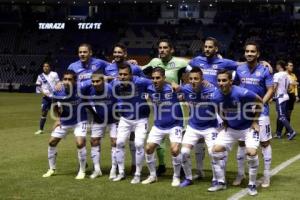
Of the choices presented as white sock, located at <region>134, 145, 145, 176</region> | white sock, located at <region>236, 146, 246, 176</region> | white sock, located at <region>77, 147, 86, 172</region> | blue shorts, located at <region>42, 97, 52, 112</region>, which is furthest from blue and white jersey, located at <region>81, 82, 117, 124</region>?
blue shorts, located at <region>42, 97, 52, 112</region>

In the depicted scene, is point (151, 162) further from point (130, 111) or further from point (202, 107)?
point (202, 107)

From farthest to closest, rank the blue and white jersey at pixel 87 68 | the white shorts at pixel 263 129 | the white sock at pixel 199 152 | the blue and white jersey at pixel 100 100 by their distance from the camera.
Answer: the blue and white jersey at pixel 87 68, the blue and white jersey at pixel 100 100, the white sock at pixel 199 152, the white shorts at pixel 263 129

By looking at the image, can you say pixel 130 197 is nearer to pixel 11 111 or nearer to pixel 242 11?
pixel 11 111

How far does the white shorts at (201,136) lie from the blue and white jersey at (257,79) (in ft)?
3.15

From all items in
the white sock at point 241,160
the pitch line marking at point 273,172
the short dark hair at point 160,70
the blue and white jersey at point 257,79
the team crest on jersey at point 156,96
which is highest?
the short dark hair at point 160,70

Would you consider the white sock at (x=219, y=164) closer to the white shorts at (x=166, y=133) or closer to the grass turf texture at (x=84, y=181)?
the grass turf texture at (x=84, y=181)

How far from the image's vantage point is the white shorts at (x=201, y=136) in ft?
35.1

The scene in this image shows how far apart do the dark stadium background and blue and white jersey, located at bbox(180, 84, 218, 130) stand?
132 feet

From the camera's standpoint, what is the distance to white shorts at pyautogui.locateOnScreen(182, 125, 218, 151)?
35.1ft

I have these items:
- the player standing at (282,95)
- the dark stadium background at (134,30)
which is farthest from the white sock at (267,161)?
the dark stadium background at (134,30)

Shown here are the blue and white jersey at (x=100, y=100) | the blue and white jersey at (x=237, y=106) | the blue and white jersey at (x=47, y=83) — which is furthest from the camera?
the blue and white jersey at (x=47, y=83)

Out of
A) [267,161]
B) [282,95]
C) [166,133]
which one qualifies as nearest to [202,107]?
[166,133]

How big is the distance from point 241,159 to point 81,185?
9.54 ft

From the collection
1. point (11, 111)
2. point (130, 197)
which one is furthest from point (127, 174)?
point (11, 111)
